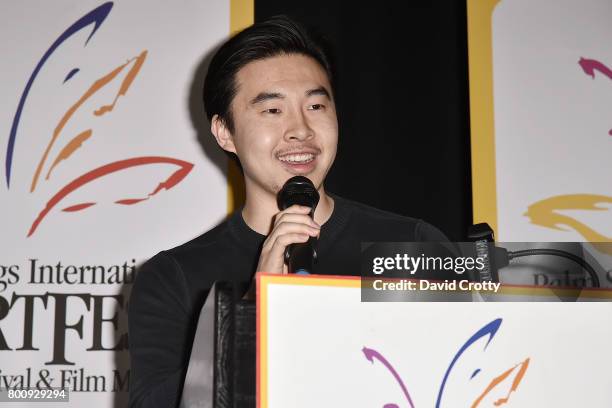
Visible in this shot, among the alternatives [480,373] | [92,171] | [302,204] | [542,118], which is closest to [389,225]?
[302,204]

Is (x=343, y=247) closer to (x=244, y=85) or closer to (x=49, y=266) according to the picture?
(x=244, y=85)

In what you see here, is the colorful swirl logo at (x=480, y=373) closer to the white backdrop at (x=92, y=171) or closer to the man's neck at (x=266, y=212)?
the man's neck at (x=266, y=212)

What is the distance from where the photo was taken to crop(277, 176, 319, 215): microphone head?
54.5 inches

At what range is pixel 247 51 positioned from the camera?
187 cm

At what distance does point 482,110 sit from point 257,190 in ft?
2.99

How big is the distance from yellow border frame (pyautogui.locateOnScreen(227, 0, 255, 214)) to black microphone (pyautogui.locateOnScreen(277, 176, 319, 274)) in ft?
2.75

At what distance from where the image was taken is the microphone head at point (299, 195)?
4.54 ft

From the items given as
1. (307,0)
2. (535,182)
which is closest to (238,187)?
(307,0)

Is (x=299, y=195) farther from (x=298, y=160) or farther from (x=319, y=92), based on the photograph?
(x=319, y=92)

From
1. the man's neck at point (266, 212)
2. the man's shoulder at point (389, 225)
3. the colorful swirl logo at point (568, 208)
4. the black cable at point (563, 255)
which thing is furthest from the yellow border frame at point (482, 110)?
the black cable at point (563, 255)

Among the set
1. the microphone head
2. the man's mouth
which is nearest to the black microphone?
the microphone head

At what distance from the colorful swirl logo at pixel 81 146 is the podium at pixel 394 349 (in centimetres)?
153

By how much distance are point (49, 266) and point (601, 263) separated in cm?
172

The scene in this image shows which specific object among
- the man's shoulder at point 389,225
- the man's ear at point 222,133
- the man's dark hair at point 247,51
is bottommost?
the man's shoulder at point 389,225
